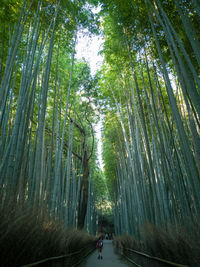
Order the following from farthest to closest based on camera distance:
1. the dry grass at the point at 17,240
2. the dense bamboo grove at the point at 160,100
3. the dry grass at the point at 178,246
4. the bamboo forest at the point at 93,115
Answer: the dense bamboo grove at the point at 160,100 < the bamboo forest at the point at 93,115 < the dry grass at the point at 178,246 < the dry grass at the point at 17,240

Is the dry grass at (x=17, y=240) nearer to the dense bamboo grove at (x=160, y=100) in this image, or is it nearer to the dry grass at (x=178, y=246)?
the dry grass at (x=178, y=246)

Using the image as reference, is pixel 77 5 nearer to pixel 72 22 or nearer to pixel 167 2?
pixel 72 22

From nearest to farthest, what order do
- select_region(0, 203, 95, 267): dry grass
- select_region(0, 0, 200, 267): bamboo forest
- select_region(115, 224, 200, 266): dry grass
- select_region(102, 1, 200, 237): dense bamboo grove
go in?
select_region(0, 203, 95, 267): dry grass → select_region(115, 224, 200, 266): dry grass → select_region(0, 0, 200, 267): bamboo forest → select_region(102, 1, 200, 237): dense bamboo grove

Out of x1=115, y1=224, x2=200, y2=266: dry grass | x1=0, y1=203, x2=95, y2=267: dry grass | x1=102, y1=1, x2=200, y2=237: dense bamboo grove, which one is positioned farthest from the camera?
x1=102, y1=1, x2=200, y2=237: dense bamboo grove

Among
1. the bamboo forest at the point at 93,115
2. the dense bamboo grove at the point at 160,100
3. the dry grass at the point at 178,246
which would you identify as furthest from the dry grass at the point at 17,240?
the dense bamboo grove at the point at 160,100

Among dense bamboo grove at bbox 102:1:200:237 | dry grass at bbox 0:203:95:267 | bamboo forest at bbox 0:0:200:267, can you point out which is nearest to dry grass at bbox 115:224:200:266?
bamboo forest at bbox 0:0:200:267

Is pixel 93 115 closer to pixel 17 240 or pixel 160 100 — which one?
pixel 160 100

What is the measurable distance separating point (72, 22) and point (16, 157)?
353 centimetres

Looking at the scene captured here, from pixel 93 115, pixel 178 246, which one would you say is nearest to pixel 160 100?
pixel 178 246

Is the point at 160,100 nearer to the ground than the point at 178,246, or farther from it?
farther from it

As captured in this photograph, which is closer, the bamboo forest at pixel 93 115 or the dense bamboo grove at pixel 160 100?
the bamboo forest at pixel 93 115

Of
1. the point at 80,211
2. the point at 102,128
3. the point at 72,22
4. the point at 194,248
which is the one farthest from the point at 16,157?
the point at 102,128

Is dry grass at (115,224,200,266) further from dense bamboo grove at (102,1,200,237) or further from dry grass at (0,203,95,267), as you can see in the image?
dry grass at (0,203,95,267)

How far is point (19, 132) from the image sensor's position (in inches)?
77.7
